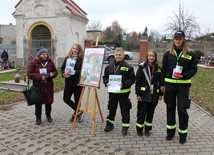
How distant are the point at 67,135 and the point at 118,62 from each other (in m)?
1.89

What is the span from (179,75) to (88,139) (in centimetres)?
221

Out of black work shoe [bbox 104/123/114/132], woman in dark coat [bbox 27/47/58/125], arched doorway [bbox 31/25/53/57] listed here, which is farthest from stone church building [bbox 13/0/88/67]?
black work shoe [bbox 104/123/114/132]

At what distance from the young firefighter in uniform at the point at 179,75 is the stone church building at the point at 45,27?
16026mm

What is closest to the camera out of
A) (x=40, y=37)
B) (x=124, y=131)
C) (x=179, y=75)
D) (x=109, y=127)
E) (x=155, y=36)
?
(x=179, y=75)

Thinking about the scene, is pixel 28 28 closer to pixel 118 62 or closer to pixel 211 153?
pixel 118 62

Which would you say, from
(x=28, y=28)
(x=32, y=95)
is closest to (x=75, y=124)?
(x=32, y=95)

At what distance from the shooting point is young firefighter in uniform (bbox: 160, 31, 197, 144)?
522 cm

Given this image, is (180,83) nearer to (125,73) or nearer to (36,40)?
(125,73)

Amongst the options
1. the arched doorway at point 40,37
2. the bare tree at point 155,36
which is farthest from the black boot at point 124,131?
the bare tree at point 155,36

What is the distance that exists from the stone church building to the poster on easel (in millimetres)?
14696

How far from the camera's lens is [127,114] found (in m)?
5.93

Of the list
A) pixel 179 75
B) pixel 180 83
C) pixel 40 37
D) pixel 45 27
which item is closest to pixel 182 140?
pixel 180 83

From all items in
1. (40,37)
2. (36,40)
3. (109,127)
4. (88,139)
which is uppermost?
(40,37)

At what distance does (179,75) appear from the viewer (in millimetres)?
5207
